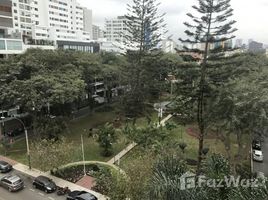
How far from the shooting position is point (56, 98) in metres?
25.6

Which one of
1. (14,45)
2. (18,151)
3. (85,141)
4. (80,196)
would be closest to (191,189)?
(80,196)

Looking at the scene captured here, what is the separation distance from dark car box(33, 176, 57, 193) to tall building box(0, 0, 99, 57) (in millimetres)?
32373

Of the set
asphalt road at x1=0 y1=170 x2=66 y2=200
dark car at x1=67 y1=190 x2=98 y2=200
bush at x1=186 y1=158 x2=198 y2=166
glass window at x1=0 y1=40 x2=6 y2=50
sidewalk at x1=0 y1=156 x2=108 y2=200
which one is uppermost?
glass window at x1=0 y1=40 x2=6 y2=50

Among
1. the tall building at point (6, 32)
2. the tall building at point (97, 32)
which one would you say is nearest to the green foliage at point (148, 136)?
the tall building at point (6, 32)

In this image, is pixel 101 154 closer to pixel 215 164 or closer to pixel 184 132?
pixel 184 132

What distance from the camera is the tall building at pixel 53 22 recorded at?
2554 inches

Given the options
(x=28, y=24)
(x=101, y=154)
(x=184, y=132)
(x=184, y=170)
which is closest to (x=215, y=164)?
(x=184, y=170)

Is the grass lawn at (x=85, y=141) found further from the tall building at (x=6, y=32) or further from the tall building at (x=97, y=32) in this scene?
the tall building at (x=97, y=32)

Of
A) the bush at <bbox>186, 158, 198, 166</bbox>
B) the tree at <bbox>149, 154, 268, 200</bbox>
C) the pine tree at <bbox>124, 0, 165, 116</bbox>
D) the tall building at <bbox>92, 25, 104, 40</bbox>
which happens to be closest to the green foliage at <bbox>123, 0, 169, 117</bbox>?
the pine tree at <bbox>124, 0, 165, 116</bbox>

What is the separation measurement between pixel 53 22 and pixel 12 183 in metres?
67.5

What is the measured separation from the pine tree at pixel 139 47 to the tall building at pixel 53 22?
2289 cm

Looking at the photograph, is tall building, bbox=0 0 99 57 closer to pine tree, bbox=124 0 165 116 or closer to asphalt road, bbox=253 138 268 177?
pine tree, bbox=124 0 165 116

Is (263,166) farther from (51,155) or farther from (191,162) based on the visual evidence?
(51,155)

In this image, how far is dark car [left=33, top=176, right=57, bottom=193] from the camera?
1923 cm
